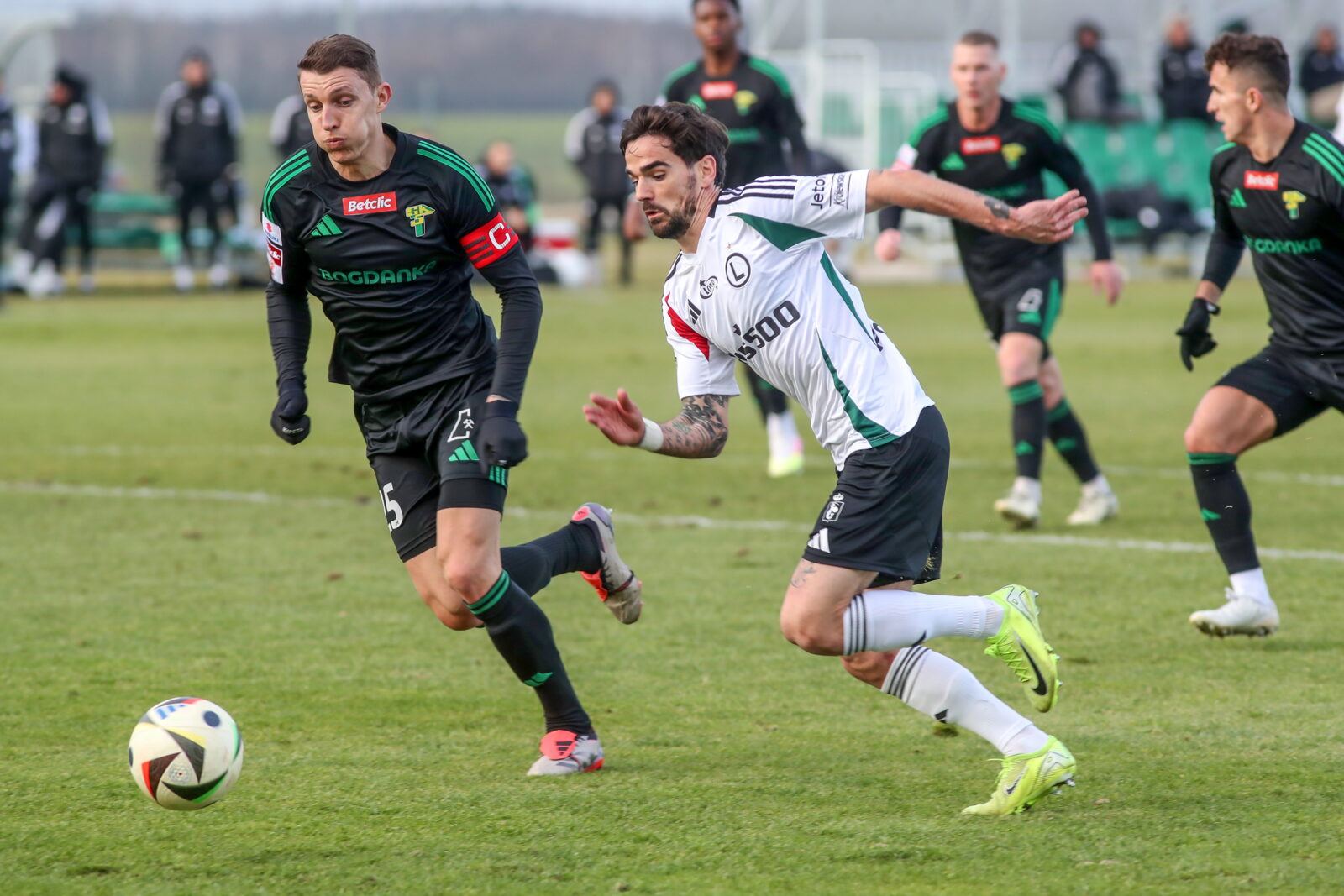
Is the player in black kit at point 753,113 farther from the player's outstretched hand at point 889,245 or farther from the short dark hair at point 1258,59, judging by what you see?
the short dark hair at point 1258,59

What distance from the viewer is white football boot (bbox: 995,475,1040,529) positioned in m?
8.51

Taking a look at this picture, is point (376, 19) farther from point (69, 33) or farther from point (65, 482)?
point (65, 482)

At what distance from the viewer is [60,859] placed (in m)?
4.00

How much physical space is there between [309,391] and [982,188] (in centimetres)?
774

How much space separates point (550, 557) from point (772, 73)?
6.07m

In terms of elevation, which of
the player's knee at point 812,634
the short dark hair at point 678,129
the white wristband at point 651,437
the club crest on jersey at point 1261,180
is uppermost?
the short dark hair at point 678,129

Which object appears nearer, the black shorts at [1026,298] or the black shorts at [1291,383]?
the black shorts at [1291,383]

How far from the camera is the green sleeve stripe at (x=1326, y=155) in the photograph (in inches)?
232

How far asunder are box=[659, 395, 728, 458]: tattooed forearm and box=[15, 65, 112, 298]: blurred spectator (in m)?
19.0

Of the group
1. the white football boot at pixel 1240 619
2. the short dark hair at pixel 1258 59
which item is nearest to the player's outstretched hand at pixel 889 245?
the short dark hair at pixel 1258 59

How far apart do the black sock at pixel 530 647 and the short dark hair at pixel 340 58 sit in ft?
5.09

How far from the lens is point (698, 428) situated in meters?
4.70

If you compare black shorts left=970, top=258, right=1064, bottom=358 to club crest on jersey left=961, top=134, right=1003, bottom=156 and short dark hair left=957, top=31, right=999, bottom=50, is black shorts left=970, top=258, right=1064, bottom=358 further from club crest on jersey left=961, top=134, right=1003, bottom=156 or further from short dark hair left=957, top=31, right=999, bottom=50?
short dark hair left=957, top=31, right=999, bottom=50

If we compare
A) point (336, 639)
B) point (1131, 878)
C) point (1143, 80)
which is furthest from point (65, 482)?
point (1143, 80)
